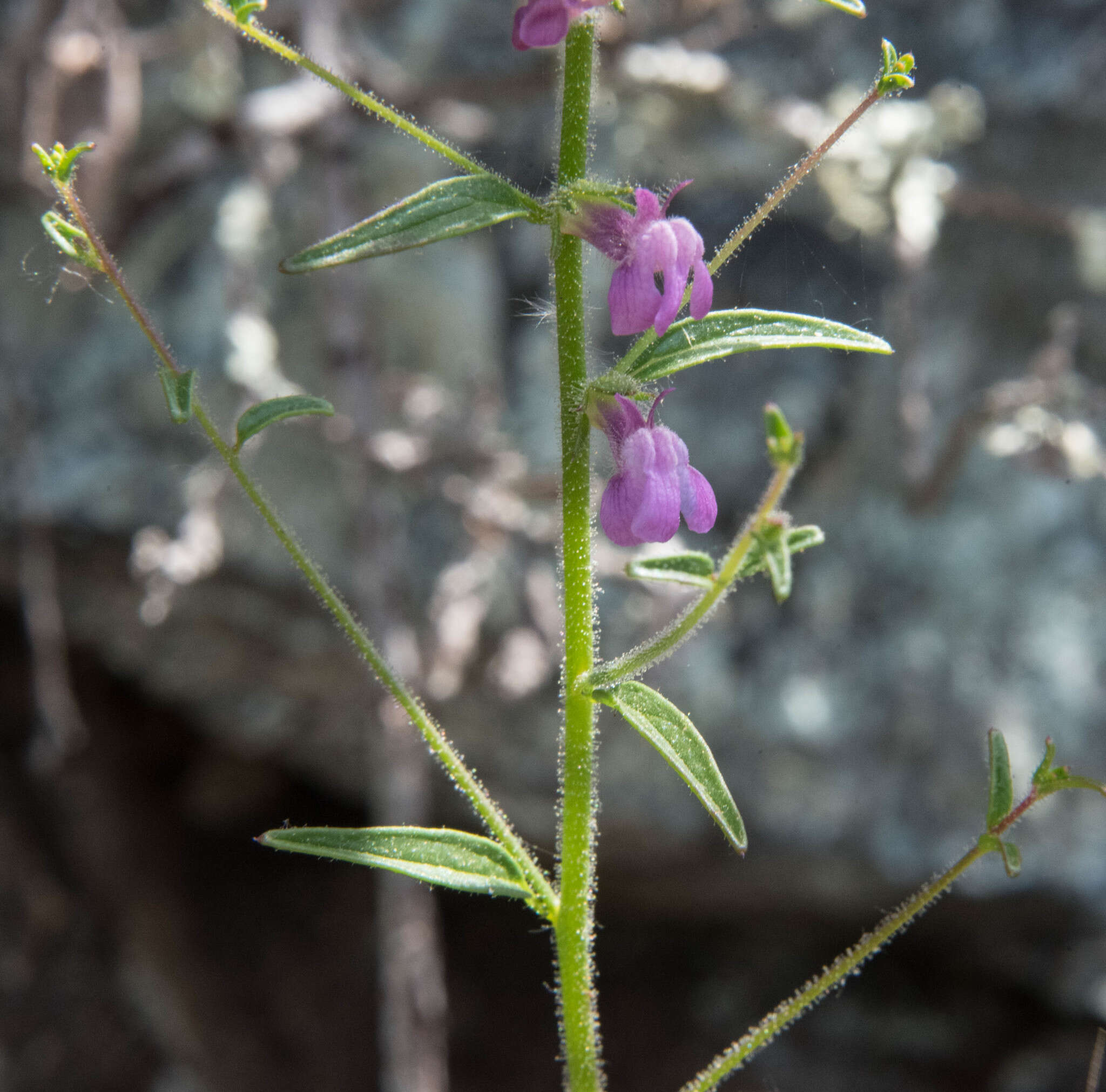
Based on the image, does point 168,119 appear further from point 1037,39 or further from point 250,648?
point 1037,39

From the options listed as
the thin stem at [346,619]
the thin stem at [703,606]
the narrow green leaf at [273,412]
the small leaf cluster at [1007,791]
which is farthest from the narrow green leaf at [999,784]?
the narrow green leaf at [273,412]

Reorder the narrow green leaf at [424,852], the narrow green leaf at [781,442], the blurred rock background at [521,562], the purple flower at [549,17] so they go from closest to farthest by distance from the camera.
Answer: the narrow green leaf at [781,442] < the purple flower at [549,17] < the narrow green leaf at [424,852] < the blurred rock background at [521,562]

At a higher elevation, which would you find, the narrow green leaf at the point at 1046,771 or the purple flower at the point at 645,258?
the purple flower at the point at 645,258

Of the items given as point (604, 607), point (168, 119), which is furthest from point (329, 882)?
point (168, 119)

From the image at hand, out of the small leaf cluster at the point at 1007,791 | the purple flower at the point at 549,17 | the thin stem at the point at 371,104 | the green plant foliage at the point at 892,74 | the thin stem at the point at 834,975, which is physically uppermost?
the green plant foliage at the point at 892,74

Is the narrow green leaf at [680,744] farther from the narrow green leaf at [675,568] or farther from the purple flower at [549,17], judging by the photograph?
the purple flower at [549,17]

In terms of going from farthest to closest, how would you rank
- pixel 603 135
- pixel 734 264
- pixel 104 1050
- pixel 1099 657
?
1. pixel 603 135
2. pixel 734 264
3. pixel 104 1050
4. pixel 1099 657

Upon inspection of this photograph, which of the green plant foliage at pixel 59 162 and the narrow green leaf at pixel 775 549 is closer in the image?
the narrow green leaf at pixel 775 549

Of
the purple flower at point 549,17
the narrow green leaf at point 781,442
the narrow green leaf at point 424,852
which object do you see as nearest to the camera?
the narrow green leaf at point 781,442
